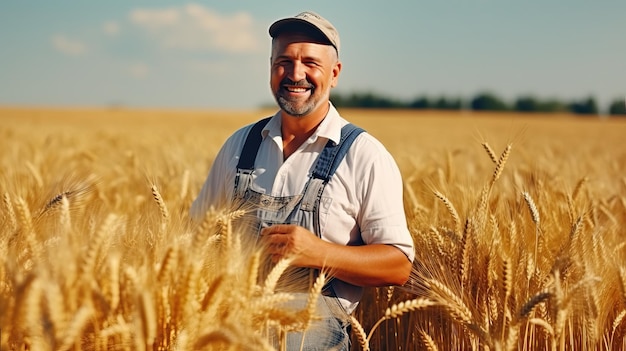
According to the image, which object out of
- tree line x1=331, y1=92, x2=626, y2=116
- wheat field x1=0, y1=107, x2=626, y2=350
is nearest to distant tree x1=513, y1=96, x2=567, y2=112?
tree line x1=331, y1=92, x2=626, y2=116

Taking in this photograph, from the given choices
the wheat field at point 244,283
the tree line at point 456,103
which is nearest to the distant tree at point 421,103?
the tree line at point 456,103

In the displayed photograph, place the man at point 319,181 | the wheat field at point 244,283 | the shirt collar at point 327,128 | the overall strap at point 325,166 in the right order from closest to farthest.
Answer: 1. the wheat field at point 244,283
2. the man at point 319,181
3. the overall strap at point 325,166
4. the shirt collar at point 327,128

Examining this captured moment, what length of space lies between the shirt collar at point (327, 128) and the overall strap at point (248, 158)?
61mm

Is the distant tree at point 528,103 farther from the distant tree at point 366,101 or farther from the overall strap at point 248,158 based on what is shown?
the overall strap at point 248,158

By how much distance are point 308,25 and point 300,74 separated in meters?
0.19

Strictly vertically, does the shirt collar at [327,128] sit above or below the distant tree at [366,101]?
above

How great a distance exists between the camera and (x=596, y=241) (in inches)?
91.6

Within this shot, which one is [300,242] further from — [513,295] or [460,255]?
[513,295]

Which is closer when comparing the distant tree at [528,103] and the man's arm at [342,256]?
the man's arm at [342,256]

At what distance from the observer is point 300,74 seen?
7.87 feet

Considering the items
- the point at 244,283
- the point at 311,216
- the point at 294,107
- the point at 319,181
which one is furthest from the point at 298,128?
the point at 244,283

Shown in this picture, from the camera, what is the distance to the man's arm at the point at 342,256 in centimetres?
197

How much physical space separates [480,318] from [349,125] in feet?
3.03

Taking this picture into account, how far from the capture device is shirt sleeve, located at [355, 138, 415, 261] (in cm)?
221
